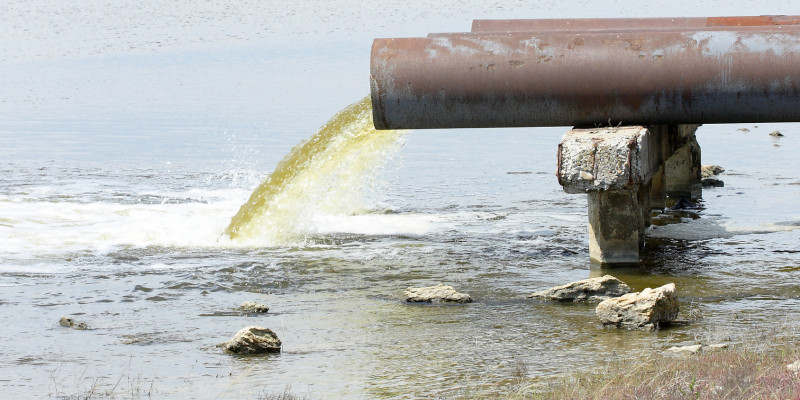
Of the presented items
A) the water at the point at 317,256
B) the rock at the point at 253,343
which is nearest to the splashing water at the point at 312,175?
the water at the point at 317,256

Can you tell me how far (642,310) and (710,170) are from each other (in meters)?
7.26

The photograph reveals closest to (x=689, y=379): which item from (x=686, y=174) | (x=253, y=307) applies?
(x=253, y=307)

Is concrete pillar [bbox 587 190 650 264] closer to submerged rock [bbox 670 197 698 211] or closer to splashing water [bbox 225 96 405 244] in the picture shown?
submerged rock [bbox 670 197 698 211]

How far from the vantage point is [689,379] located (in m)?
5.05

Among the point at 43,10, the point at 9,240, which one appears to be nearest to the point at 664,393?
the point at 9,240

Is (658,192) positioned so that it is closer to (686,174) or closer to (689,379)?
(686,174)

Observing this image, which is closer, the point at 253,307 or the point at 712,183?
the point at 253,307

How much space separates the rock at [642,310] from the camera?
654 centimetres

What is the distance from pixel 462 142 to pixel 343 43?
12.2 m

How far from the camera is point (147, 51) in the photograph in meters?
27.9

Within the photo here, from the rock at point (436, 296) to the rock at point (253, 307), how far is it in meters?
0.98

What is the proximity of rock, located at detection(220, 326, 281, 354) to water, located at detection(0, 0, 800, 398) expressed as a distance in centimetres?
8

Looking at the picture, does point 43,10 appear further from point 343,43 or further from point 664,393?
point 664,393

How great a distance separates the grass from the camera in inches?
188
